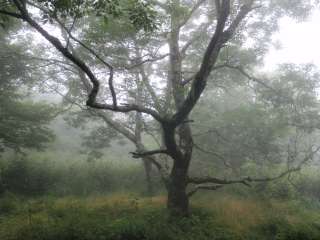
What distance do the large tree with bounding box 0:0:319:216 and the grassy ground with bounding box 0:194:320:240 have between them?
820 mm

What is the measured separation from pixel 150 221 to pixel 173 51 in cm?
571

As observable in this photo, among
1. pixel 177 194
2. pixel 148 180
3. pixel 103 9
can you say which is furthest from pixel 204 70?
pixel 148 180

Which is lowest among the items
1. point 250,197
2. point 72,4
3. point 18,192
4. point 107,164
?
point 250,197

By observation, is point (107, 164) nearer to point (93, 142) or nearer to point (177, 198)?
point (93, 142)

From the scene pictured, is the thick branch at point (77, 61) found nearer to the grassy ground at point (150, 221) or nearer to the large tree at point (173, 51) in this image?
the large tree at point (173, 51)

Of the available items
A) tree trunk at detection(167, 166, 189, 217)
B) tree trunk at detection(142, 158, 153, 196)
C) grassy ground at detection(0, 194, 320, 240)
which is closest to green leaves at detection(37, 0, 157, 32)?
tree trunk at detection(167, 166, 189, 217)

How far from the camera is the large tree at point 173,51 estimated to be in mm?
5312

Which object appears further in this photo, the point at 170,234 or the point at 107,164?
the point at 107,164

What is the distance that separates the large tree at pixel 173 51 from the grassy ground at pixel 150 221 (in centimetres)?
82

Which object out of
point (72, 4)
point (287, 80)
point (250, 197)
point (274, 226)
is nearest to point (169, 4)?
point (72, 4)

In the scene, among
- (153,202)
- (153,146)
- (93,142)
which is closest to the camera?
(153,202)

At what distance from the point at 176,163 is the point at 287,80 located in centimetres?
619

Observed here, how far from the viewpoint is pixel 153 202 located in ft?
33.9

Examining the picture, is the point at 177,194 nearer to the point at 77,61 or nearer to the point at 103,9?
the point at 77,61
